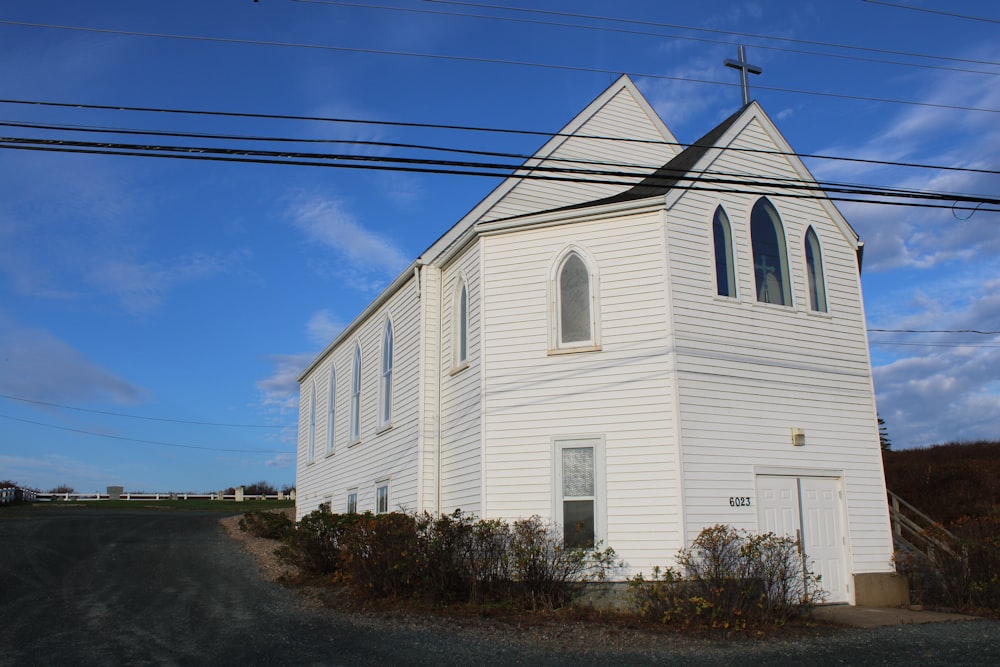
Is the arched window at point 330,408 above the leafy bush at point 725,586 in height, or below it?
above

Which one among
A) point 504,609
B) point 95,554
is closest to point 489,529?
point 504,609

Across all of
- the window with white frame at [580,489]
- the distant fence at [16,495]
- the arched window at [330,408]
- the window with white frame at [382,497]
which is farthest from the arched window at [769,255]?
the distant fence at [16,495]

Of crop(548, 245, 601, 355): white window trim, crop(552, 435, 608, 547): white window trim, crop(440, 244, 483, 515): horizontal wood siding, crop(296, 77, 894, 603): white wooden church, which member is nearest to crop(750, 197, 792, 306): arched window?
crop(296, 77, 894, 603): white wooden church

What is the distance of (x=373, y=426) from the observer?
66.5 ft

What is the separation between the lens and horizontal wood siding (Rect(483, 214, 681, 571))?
12.7 metres

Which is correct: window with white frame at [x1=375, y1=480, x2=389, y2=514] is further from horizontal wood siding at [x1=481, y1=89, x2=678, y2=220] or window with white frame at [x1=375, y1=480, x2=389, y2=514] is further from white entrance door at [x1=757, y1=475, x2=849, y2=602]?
white entrance door at [x1=757, y1=475, x2=849, y2=602]

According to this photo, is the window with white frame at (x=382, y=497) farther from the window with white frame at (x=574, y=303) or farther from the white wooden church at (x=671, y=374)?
the window with white frame at (x=574, y=303)

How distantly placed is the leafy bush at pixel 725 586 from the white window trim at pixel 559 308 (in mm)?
3589

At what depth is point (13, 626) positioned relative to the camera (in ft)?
36.4

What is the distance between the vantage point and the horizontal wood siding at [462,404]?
562 inches

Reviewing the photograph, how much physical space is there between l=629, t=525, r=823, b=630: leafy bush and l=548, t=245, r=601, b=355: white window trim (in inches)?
141

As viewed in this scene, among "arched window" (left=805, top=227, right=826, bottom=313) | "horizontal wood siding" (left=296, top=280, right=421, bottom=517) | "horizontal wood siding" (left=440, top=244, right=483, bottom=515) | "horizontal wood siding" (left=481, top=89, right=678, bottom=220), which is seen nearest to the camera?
"horizontal wood siding" (left=440, top=244, right=483, bottom=515)

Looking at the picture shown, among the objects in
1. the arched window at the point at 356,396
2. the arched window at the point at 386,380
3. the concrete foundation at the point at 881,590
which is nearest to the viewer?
the concrete foundation at the point at 881,590

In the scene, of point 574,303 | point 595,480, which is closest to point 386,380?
point 574,303
